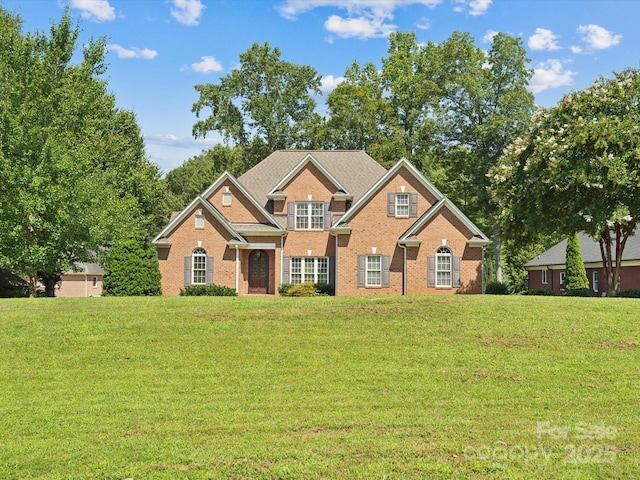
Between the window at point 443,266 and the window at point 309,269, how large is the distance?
19.6 ft

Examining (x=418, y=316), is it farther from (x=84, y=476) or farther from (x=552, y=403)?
(x=84, y=476)

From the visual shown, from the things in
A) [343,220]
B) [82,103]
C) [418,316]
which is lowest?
[418,316]

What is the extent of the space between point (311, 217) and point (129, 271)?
995 cm

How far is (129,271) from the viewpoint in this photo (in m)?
28.0

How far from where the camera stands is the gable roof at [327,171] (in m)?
33.6

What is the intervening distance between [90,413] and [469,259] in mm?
22750

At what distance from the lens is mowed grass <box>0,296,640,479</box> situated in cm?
748

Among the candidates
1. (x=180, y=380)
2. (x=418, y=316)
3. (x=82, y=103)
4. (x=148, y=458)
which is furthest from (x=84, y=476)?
(x=82, y=103)

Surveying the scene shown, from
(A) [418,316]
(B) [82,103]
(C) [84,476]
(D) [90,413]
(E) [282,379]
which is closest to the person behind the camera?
(C) [84,476]

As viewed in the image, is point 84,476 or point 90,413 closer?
point 84,476

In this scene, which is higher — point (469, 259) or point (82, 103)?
point (82, 103)

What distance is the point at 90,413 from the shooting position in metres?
9.88

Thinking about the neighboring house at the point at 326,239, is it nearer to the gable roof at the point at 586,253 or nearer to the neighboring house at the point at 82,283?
the gable roof at the point at 586,253

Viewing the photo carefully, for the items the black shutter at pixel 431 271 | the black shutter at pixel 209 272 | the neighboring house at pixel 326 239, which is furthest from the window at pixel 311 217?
the black shutter at pixel 431 271
